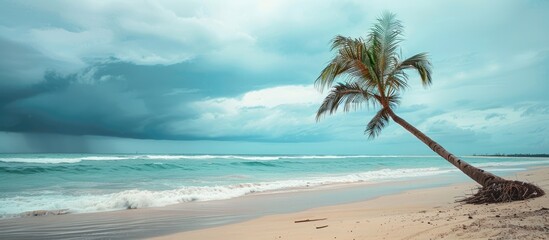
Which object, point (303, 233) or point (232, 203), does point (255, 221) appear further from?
point (232, 203)

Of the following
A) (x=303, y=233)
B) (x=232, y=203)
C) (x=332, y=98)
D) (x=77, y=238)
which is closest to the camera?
(x=303, y=233)

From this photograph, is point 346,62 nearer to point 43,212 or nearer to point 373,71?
point 373,71

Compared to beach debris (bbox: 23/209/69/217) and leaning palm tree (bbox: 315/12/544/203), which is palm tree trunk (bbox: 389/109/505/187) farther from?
beach debris (bbox: 23/209/69/217)

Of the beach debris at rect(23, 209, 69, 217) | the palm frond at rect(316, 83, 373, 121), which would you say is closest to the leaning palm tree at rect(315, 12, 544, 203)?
the palm frond at rect(316, 83, 373, 121)

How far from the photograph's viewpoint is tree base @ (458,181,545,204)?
26.3ft

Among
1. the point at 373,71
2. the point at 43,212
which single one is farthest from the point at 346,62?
the point at 43,212

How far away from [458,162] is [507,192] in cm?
167

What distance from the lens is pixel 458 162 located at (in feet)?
31.6

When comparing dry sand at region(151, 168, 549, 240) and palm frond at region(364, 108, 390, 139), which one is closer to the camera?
dry sand at region(151, 168, 549, 240)

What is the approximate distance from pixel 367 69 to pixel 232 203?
633cm

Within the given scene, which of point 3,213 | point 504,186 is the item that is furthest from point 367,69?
point 3,213

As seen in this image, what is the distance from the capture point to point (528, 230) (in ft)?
15.2

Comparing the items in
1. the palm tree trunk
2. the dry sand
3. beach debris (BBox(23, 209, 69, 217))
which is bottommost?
beach debris (BBox(23, 209, 69, 217))

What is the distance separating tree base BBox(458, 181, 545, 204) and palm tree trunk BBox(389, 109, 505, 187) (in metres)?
0.26
